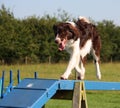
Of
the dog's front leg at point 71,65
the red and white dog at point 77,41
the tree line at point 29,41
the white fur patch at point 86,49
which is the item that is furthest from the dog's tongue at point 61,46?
the tree line at point 29,41

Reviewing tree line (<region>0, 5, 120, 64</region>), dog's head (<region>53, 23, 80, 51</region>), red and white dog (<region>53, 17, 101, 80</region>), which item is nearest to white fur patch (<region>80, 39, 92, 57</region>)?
red and white dog (<region>53, 17, 101, 80</region>)

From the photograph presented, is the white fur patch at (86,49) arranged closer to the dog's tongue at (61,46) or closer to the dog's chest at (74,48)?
the dog's chest at (74,48)

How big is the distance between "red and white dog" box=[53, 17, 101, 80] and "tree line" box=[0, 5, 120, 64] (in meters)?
26.0

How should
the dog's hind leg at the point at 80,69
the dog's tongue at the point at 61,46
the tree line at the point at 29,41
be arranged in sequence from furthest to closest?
the tree line at the point at 29,41 < the dog's hind leg at the point at 80,69 < the dog's tongue at the point at 61,46

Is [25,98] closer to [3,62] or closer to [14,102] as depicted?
[14,102]

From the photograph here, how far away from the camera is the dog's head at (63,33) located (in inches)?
239

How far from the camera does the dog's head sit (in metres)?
6.08

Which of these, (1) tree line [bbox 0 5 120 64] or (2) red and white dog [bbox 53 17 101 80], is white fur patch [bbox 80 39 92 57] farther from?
(1) tree line [bbox 0 5 120 64]

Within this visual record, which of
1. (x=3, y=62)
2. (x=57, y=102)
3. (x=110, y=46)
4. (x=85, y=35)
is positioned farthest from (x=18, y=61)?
(x=85, y=35)

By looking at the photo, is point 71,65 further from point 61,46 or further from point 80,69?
point 80,69

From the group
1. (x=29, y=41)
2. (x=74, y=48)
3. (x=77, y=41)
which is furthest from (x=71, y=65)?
(x=29, y=41)

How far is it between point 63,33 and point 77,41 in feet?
1.17

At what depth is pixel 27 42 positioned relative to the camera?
35.0 m

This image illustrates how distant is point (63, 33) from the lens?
20.0 feet
